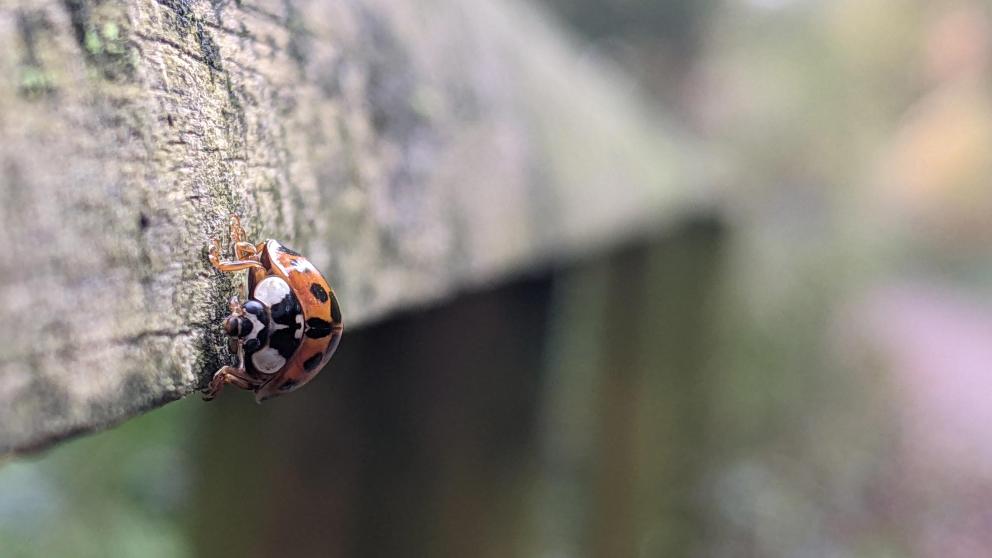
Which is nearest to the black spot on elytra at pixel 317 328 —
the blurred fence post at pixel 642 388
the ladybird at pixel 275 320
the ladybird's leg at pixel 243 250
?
the ladybird at pixel 275 320

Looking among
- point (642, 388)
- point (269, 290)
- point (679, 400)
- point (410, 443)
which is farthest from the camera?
point (679, 400)

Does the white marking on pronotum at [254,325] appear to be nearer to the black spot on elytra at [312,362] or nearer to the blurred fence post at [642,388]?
the black spot on elytra at [312,362]

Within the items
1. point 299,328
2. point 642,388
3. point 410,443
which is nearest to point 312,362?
point 299,328

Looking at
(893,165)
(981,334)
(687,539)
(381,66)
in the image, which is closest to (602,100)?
(381,66)

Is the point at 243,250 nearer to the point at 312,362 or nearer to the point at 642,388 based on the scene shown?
the point at 312,362

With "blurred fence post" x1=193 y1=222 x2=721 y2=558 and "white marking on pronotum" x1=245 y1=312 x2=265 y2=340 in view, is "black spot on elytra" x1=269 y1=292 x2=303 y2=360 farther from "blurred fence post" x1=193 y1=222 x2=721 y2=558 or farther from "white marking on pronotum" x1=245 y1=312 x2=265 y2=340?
"blurred fence post" x1=193 y1=222 x2=721 y2=558

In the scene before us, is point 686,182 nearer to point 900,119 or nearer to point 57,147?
point 57,147
